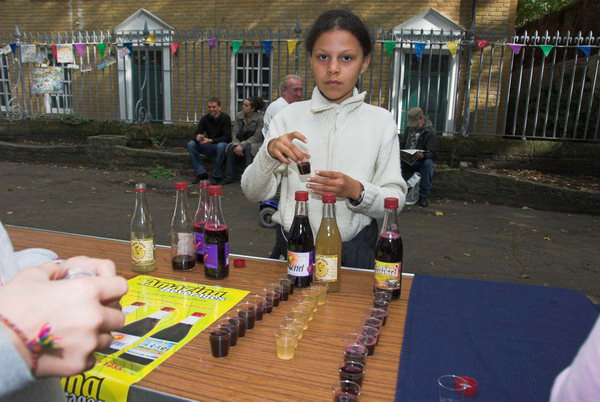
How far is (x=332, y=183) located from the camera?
1.75m

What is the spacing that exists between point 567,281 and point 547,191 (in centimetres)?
326

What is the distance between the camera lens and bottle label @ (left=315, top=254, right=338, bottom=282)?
66.8 inches

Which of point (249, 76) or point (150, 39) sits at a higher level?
point (150, 39)

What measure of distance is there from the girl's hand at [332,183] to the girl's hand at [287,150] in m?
0.10

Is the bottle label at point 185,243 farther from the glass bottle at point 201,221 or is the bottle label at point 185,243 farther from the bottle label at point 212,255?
the bottle label at point 212,255

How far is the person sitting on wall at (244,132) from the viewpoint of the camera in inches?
314

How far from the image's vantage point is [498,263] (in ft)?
15.2

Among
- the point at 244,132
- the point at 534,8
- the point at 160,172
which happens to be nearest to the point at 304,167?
the point at 244,132

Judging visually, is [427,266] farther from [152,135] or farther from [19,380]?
[152,135]

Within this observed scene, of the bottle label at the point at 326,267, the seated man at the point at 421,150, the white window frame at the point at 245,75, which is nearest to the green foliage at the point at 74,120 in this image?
the white window frame at the point at 245,75

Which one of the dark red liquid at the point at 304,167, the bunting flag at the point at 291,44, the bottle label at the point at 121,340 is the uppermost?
the bunting flag at the point at 291,44

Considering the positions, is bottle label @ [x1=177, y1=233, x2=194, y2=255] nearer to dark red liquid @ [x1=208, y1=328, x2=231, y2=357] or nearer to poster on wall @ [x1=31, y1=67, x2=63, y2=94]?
dark red liquid @ [x1=208, y1=328, x2=231, y2=357]

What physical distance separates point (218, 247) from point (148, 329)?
455mm

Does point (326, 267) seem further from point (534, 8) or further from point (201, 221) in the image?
point (534, 8)
